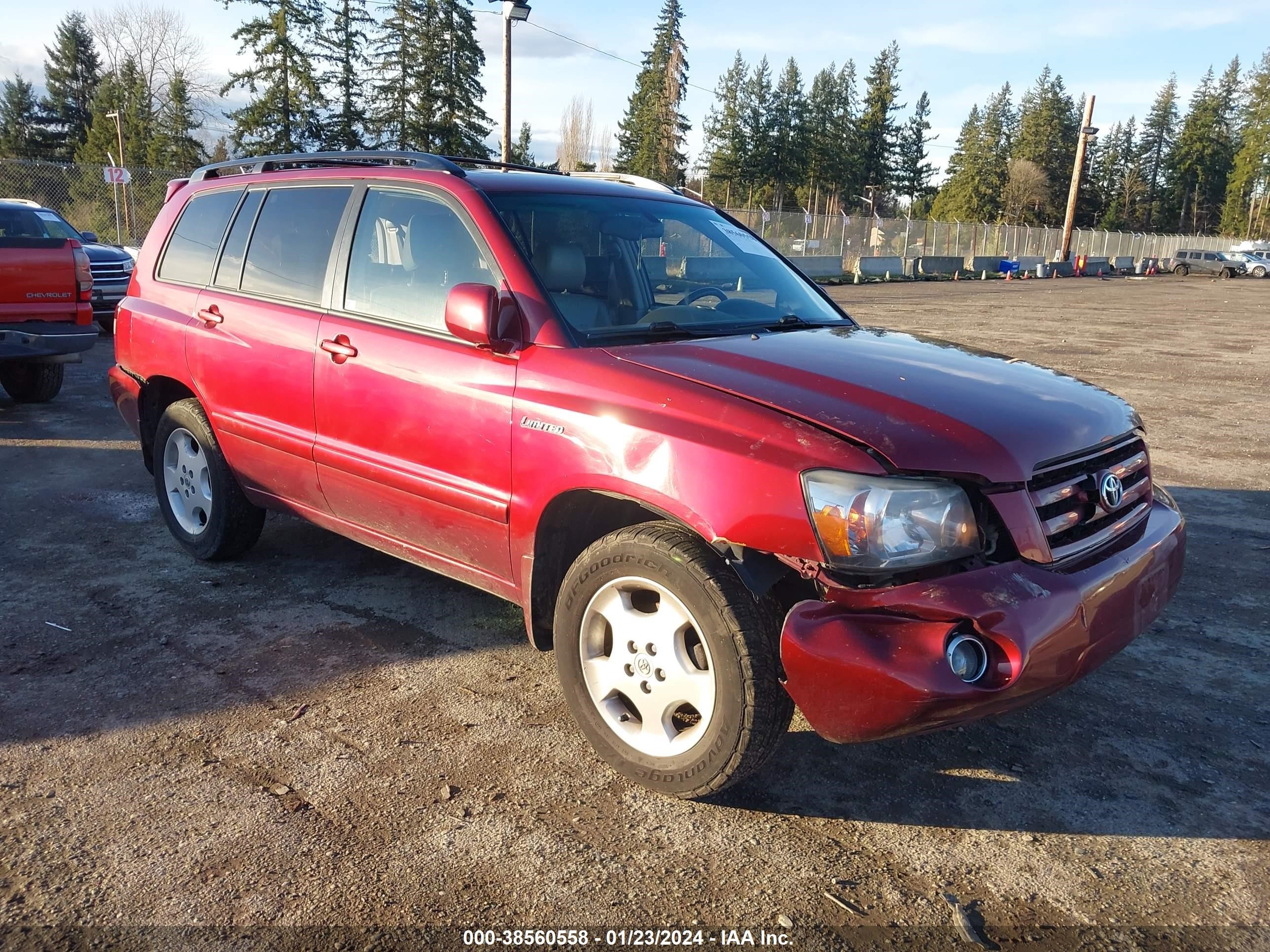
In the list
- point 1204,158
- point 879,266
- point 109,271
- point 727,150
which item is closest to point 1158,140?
point 1204,158

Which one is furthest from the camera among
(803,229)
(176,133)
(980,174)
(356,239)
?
(980,174)

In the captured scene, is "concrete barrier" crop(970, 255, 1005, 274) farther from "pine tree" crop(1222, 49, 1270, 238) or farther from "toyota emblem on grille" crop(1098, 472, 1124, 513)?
"pine tree" crop(1222, 49, 1270, 238)

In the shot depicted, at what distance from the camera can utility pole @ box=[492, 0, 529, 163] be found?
16.6 meters

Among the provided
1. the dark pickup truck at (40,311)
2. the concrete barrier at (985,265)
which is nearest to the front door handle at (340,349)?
the dark pickup truck at (40,311)

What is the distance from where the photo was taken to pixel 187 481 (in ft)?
16.5

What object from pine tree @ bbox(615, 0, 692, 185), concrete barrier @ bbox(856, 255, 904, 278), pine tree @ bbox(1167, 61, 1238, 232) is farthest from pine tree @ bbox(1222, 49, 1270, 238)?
concrete barrier @ bbox(856, 255, 904, 278)

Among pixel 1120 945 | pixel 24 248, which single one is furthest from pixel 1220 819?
pixel 24 248

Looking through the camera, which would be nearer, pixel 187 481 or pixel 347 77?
pixel 187 481

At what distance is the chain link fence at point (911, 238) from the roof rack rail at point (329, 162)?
22261 mm

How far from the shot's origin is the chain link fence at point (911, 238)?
123 feet

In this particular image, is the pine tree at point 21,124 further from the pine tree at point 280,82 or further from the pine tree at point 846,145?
the pine tree at point 846,145

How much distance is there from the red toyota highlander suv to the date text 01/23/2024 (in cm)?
48

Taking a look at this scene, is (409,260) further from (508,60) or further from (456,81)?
(456,81)

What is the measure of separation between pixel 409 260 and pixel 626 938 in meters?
2.60
